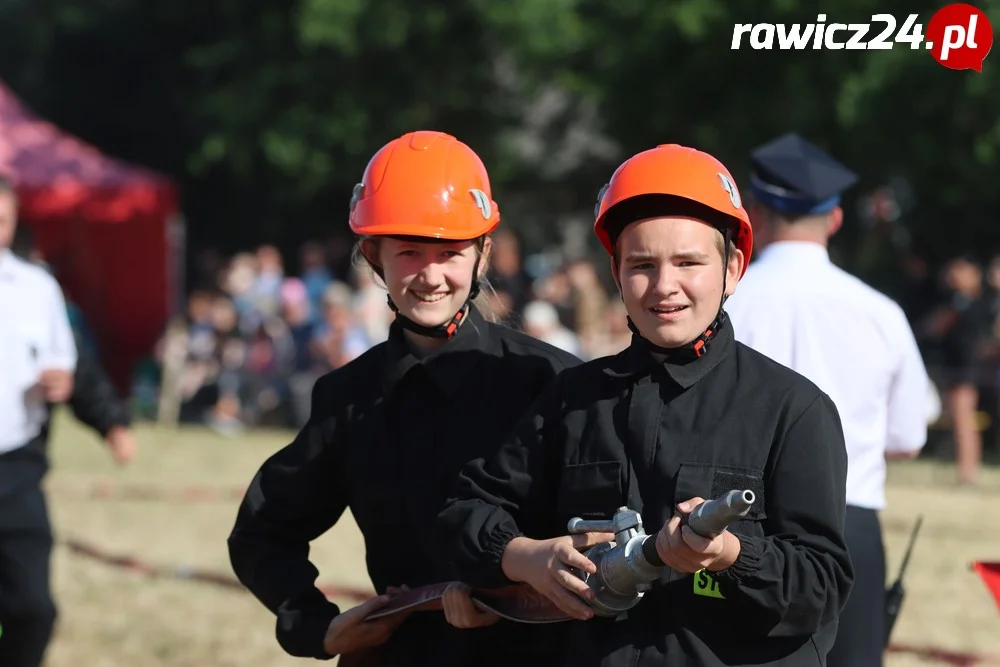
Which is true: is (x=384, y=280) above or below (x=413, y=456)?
above

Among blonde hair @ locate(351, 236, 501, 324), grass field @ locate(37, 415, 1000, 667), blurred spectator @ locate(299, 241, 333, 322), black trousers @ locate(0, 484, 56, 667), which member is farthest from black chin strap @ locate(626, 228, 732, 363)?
blurred spectator @ locate(299, 241, 333, 322)

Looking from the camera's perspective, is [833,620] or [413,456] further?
[413,456]

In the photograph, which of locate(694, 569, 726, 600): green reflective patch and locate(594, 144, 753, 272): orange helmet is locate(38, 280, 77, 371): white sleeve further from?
locate(694, 569, 726, 600): green reflective patch

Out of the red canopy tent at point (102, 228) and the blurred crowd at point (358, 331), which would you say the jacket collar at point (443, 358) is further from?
the red canopy tent at point (102, 228)

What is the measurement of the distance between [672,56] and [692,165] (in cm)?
1674

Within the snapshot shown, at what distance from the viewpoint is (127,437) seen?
6.57 meters

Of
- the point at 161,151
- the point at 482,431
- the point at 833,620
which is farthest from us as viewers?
the point at 161,151

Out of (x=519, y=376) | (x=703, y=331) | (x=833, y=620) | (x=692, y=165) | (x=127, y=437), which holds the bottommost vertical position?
(x=127, y=437)

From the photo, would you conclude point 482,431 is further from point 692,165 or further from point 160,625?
point 160,625

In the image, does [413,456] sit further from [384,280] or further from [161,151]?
[161,151]

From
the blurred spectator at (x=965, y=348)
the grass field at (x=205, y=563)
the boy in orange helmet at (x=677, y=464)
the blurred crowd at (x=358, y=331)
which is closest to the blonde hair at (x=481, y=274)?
the boy in orange helmet at (x=677, y=464)

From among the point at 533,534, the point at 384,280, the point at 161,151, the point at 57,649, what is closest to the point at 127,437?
the point at 57,649

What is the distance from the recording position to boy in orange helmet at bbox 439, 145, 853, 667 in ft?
9.70

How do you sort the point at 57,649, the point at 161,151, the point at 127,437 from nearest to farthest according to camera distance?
the point at 127,437 → the point at 57,649 → the point at 161,151
